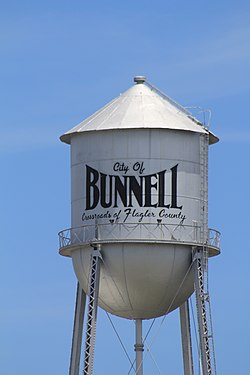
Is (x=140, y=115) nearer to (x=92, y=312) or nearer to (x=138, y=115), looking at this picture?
(x=138, y=115)

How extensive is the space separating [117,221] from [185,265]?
2.96m

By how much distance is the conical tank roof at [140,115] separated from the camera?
228ft

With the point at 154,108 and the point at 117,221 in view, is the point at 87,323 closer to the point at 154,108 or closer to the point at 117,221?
the point at 117,221

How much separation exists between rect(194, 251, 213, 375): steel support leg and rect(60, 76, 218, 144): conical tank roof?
197 inches

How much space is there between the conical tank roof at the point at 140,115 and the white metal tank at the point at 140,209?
73 millimetres

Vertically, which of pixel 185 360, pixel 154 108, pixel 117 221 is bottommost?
pixel 185 360

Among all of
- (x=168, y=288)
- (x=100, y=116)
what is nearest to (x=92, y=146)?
(x=100, y=116)

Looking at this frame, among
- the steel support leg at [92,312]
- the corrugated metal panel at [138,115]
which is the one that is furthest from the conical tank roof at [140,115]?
the steel support leg at [92,312]

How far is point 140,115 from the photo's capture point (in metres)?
69.8

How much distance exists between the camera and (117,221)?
68812mm

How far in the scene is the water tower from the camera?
6850 centimetres

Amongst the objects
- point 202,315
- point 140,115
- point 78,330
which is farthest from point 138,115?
point 78,330

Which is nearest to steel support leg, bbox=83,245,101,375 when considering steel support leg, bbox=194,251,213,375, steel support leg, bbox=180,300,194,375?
steel support leg, bbox=194,251,213,375

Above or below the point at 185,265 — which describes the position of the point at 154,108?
above
